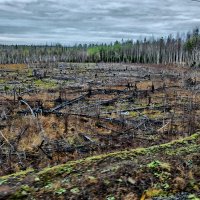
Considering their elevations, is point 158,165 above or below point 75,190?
above

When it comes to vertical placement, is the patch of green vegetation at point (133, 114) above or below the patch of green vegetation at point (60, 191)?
below

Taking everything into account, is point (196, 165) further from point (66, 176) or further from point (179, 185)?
point (66, 176)

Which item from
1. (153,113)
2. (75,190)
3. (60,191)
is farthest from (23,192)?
(153,113)

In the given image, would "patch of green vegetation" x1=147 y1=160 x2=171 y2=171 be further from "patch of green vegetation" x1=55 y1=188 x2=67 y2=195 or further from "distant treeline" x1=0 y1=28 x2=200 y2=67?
"distant treeline" x1=0 y1=28 x2=200 y2=67

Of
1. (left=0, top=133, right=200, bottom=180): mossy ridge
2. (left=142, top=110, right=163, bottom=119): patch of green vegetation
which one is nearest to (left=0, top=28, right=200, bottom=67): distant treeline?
(left=142, top=110, right=163, bottom=119): patch of green vegetation

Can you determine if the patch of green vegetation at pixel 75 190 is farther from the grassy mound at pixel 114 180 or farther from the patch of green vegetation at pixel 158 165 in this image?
the patch of green vegetation at pixel 158 165

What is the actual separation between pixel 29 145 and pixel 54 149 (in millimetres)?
1351

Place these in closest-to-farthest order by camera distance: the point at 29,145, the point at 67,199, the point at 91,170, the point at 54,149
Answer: the point at 67,199 → the point at 91,170 → the point at 54,149 → the point at 29,145

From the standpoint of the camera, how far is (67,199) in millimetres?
4418

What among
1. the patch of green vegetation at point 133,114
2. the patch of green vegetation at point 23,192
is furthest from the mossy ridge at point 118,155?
the patch of green vegetation at point 133,114

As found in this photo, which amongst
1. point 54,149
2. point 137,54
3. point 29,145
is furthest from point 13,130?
point 137,54

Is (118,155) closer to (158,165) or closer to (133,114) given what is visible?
(158,165)

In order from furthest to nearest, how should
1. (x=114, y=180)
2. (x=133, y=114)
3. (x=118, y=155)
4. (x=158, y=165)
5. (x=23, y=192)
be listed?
1. (x=133, y=114)
2. (x=118, y=155)
3. (x=158, y=165)
4. (x=114, y=180)
5. (x=23, y=192)

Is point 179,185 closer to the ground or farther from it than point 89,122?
farther from it
